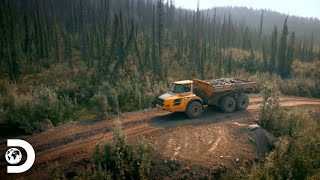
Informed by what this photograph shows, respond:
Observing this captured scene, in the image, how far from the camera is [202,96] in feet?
50.8

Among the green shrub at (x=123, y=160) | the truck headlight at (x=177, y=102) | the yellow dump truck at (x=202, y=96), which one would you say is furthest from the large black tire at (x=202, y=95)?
the green shrub at (x=123, y=160)

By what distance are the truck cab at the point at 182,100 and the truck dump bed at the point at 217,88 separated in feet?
2.55

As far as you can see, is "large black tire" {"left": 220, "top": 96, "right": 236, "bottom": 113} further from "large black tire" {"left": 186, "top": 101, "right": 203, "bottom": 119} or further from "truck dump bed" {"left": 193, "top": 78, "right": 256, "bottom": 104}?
"large black tire" {"left": 186, "top": 101, "right": 203, "bottom": 119}

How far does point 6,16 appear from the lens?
34406mm

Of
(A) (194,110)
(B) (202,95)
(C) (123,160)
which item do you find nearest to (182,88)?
(A) (194,110)

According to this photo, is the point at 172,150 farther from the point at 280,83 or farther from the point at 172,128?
the point at 280,83

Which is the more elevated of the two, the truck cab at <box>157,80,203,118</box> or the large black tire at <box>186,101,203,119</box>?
the truck cab at <box>157,80,203,118</box>

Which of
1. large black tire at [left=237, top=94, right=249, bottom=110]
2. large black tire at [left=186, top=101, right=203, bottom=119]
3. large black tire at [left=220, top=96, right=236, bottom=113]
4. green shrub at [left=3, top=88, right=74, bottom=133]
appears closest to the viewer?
Result: green shrub at [left=3, top=88, right=74, bottom=133]

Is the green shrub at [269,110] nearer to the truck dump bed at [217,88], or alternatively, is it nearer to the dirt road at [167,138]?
the dirt road at [167,138]

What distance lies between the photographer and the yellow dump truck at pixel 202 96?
46.8 ft

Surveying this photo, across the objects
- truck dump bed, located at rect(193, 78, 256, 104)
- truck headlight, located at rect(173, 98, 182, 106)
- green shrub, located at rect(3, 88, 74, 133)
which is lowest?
green shrub, located at rect(3, 88, 74, 133)

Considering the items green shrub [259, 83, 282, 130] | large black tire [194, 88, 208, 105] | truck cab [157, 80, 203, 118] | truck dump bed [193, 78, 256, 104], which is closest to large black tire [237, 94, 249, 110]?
truck dump bed [193, 78, 256, 104]

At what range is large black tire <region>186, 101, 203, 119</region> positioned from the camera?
14.6 m

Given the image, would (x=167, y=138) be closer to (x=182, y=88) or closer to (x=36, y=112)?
(x=182, y=88)
